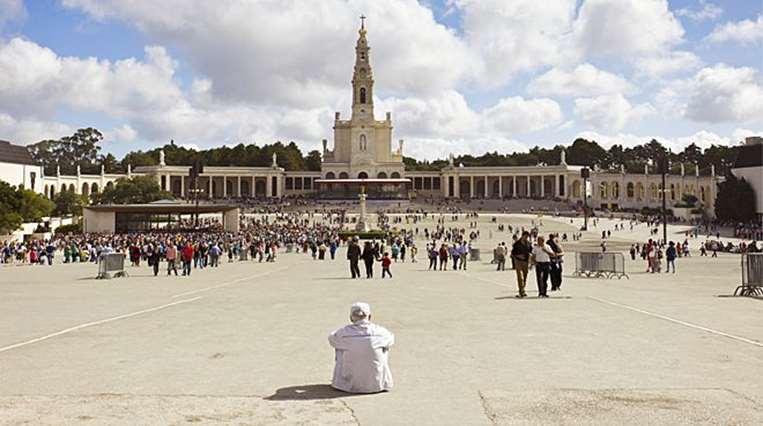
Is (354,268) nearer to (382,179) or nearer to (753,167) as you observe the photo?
(753,167)

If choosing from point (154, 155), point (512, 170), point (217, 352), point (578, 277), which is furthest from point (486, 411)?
point (154, 155)

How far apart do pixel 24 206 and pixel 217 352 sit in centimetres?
5752

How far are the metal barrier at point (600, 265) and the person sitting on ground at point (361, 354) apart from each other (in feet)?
60.4

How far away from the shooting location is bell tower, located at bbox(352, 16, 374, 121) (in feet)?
404

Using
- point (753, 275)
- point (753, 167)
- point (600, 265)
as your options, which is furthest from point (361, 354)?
point (753, 167)

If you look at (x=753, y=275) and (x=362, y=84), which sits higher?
(x=362, y=84)

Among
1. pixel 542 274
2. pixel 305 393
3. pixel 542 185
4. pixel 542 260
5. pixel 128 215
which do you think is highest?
pixel 542 185

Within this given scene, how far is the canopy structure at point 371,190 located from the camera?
111 metres

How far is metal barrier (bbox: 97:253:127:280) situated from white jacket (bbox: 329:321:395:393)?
17.9m

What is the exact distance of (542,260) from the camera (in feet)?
48.8

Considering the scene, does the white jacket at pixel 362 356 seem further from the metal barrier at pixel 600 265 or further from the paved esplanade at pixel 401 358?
the metal barrier at pixel 600 265

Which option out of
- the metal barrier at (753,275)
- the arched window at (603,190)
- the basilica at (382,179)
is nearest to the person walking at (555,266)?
the metal barrier at (753,275)

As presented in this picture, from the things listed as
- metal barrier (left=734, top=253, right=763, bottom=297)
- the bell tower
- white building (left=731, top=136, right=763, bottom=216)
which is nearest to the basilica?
the bell tower

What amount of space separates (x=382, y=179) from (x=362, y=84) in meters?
21.6
